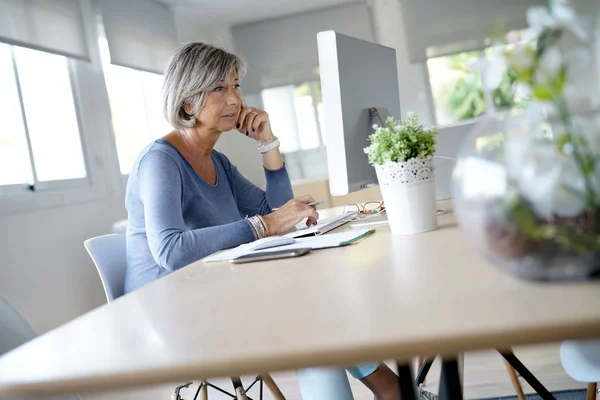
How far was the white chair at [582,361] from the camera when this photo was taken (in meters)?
1.38

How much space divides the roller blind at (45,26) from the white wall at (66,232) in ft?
0.65

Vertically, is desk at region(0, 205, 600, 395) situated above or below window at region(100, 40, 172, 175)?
below

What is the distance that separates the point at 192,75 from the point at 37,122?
192cm

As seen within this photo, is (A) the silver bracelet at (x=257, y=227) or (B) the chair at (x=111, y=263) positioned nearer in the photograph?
(A) the silver bracelet at (x=257, y=227)

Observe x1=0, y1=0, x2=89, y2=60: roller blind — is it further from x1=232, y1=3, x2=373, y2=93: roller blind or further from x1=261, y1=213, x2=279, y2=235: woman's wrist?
x1=232, y1=3, x2=373, y2=93: roller blind

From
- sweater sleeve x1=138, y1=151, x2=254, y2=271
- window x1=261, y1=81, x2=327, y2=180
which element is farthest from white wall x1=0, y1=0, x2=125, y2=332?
window x1=261, y1=81, x2=327, y2=180

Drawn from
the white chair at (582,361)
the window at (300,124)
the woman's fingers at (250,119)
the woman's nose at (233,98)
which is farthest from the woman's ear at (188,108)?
the window at (300,124)

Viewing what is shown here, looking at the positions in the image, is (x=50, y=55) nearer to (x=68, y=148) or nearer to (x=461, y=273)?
(x=68, y=148)

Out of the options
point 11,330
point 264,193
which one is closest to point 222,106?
point 264,193

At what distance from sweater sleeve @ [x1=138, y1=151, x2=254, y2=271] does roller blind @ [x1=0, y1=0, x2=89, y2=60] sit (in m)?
2.09

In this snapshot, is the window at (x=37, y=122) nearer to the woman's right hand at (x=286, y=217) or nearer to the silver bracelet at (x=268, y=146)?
the silver bracelet at (x=268, y=146)

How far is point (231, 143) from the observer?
22.9 feet

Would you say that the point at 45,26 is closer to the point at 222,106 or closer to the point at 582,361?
the point at 222,106

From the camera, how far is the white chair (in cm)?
138
